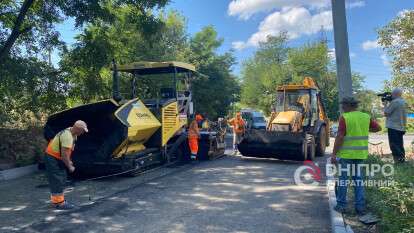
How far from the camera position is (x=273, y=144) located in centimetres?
1165

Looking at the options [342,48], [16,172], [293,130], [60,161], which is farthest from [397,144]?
[16,172]

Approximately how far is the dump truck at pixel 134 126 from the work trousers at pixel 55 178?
5.81 feet

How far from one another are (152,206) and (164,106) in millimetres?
3938

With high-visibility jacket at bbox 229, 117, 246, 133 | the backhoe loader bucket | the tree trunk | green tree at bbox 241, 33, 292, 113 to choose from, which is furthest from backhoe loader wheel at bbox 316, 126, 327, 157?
green tree at bbox 241, 33, 292, 113

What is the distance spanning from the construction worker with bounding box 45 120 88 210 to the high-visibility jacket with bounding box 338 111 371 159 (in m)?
4.19

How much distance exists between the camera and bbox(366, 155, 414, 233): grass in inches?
175


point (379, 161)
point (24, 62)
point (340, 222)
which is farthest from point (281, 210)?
point (24, 62)

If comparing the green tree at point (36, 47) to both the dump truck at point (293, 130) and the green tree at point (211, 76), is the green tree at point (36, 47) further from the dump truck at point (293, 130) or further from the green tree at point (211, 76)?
the green tree at point (211, 76)

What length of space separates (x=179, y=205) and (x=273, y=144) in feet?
17.4

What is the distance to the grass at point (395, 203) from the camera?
443 cm

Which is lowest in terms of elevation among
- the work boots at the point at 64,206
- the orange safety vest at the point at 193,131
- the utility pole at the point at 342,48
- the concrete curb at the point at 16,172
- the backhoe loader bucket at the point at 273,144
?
the work boots at the point at 64,206

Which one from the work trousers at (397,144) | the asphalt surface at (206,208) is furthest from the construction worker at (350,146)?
the work trousers at (397,144)

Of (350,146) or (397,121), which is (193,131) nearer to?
(397,121)

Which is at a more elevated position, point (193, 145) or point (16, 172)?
point (193, 145)
